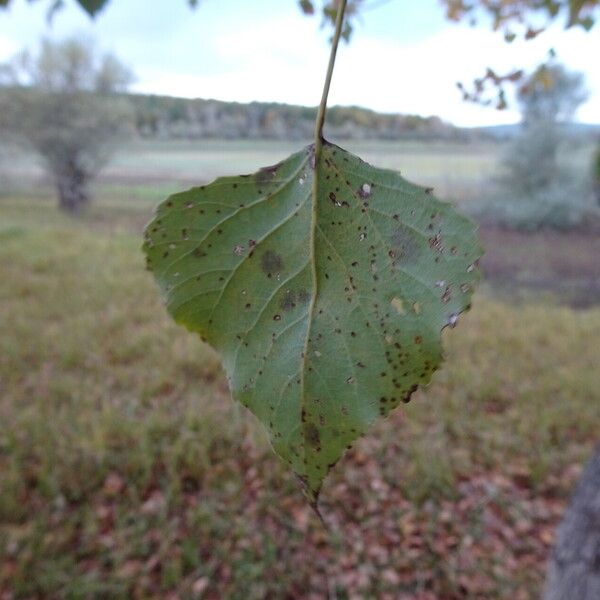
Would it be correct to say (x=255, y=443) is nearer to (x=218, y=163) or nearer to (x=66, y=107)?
(x=218, y=163)

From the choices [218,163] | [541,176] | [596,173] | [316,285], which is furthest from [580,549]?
[541,176]

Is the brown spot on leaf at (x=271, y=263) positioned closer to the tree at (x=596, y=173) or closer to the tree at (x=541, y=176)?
the tree at (x=596, y=173)

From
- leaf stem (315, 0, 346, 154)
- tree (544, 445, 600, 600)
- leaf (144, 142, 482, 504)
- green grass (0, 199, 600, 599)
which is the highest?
leaf stem (315, 0, 346, 154)

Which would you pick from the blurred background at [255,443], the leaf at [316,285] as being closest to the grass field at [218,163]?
the blurred background at [255,443]

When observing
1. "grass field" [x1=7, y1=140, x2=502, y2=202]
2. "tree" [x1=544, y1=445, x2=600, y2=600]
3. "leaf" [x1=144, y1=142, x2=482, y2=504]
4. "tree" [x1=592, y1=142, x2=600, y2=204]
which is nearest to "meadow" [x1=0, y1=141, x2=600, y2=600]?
"grass field" [x1=7, y1=140, x2=502, y2=202]

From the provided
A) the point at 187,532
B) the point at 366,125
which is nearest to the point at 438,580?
the point at 187,532

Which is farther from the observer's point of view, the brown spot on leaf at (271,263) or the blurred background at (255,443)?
the blurred background at (255,443)

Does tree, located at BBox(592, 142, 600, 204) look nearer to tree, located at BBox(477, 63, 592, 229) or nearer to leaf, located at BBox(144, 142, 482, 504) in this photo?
tree, located at BBox(477, 63, 592, 229)
